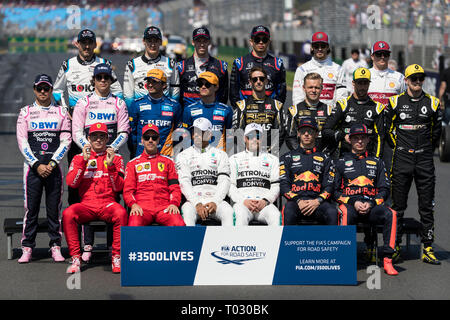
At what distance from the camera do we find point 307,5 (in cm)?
8444

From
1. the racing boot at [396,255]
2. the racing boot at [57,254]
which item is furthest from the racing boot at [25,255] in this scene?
the racing boot at [396,255]

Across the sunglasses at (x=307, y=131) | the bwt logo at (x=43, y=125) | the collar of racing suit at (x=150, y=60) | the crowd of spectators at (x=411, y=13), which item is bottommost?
the sunglasses at (x=307, y=131)

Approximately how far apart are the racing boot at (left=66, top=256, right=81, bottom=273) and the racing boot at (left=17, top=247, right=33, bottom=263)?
69cm

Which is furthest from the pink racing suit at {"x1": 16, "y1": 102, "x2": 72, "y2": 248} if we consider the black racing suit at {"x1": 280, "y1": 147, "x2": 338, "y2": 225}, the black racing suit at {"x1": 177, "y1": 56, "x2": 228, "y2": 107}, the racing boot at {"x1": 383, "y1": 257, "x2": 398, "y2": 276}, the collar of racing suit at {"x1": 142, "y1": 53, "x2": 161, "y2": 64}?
the racing boot at {"x1": 383, "y1": 257, "x2": 398, "y2": 276}

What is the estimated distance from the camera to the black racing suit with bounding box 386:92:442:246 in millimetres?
8719

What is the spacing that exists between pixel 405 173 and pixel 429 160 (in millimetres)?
305

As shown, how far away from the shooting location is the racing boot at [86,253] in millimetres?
8586

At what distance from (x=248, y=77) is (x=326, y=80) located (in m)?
0.96

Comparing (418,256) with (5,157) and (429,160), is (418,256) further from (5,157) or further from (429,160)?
(5,157)

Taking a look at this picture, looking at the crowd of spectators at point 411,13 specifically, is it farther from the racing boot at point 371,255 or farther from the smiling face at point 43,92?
the smiling face at point 43,92

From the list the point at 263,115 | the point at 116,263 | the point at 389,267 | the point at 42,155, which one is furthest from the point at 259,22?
the point at 116,263

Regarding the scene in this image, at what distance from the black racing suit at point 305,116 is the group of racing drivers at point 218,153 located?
0.01 meters
